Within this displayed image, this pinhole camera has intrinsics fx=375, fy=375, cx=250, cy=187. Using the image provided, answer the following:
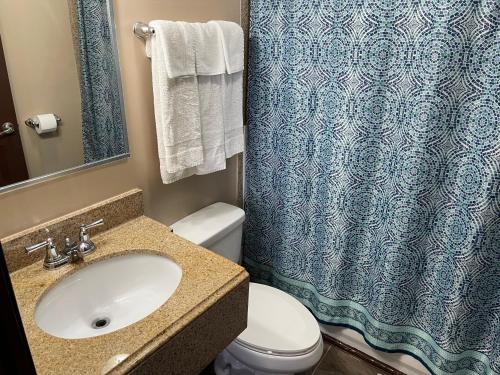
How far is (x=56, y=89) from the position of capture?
3.63ft

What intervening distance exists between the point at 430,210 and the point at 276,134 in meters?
0.73

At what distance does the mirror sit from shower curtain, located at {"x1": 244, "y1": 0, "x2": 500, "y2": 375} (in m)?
0.72

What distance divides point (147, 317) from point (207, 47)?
945 millimetres

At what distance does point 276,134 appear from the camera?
1.74 metres

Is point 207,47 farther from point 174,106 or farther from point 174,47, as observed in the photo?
point 174,106

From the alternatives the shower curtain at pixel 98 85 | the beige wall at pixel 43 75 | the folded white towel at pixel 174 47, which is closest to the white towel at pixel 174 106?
the folded white towel at pixel 174 47

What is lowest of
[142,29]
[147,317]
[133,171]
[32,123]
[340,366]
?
[340,366]

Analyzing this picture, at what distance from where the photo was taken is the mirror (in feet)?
3.30

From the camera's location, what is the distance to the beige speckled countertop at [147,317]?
0.82 m

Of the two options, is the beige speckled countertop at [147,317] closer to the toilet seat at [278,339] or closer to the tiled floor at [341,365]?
the toilet seat at [278,339]

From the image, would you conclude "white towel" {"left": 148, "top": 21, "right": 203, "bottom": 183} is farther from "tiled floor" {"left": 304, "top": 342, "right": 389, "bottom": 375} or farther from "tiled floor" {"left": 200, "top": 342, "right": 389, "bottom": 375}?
"tiled floor" {"left": 304, "top": 342, "right": 389, "bottom": 375}

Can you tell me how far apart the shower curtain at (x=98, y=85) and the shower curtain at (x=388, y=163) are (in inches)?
27.3

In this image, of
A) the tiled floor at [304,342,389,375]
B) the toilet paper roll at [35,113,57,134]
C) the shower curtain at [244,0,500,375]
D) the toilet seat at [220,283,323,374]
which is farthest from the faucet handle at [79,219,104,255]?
the tiled floor at [304,342,389,375]

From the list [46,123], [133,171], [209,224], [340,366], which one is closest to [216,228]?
[209,224]
